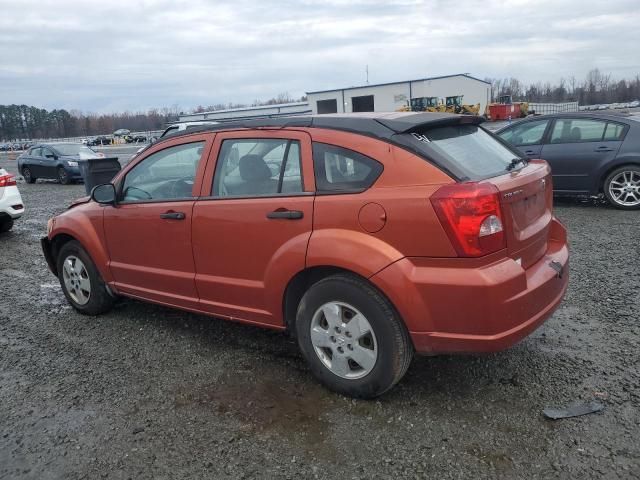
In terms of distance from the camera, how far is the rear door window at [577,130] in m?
8.84

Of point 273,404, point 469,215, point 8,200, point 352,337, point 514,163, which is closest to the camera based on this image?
point 469,215

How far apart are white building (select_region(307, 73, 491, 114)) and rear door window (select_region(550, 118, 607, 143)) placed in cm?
4616

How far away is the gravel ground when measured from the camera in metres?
2.78

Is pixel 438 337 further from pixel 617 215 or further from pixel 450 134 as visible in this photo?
pixel 617 215

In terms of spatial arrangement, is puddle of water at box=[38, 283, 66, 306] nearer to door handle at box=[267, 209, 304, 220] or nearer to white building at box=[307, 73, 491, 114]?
door handle at box=[267, 209, 304, 220]

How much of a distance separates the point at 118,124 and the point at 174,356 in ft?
435

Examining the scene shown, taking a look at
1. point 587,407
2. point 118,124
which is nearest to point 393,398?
point 587,407

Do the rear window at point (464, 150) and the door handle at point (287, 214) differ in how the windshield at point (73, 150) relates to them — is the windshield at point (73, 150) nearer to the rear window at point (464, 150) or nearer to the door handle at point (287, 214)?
the door handle at point (287, 214)

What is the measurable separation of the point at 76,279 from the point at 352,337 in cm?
308

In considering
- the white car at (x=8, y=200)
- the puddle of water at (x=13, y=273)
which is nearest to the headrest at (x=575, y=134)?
the puddle of water at (x=13, y=273)

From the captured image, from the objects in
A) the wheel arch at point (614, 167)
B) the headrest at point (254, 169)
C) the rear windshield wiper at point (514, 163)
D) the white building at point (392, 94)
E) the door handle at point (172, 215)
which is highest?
the white building at point (392, 94)

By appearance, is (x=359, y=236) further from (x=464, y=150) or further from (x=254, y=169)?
(x=254, y=169)

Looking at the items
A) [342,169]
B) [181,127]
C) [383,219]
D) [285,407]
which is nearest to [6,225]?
[181,127]

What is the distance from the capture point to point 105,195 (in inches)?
178
